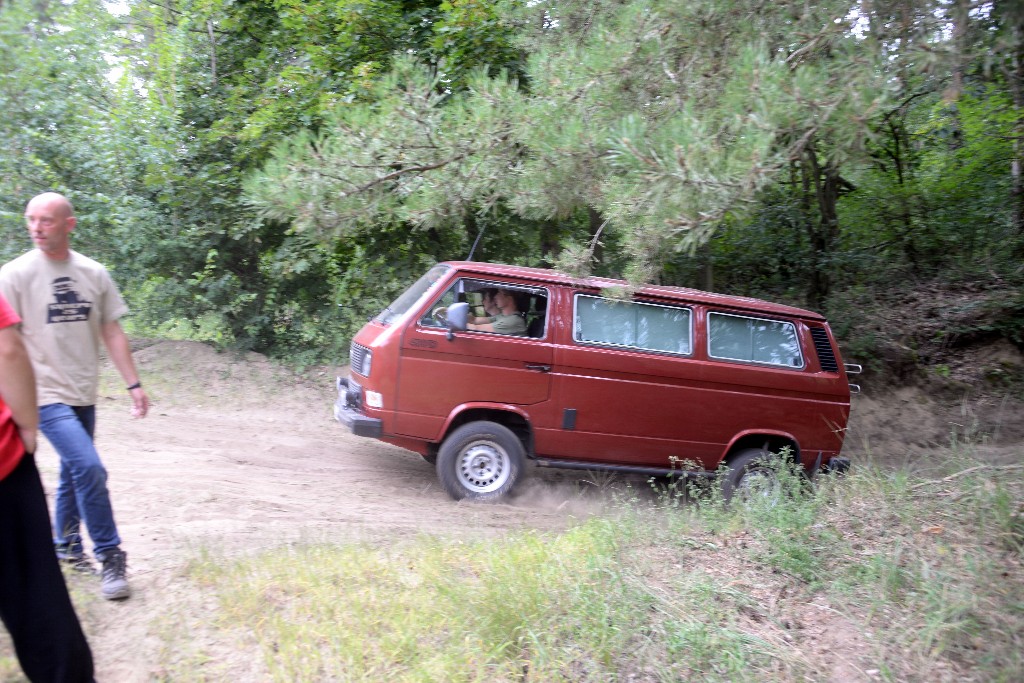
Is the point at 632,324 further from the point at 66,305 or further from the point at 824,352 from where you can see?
the point at 66,305

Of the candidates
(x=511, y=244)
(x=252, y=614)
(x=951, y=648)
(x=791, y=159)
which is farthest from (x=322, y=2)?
(x=951, y=648)

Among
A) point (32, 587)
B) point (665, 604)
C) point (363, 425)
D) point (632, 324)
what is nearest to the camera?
point (32, 587)

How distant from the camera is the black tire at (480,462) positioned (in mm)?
6906

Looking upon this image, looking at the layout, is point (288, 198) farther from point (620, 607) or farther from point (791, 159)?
point (620, 607)

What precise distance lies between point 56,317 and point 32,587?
160 cm

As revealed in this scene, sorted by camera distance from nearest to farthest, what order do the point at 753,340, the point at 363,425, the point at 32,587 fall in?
the point at 32,587, the point at 363,425, the point at 753,340

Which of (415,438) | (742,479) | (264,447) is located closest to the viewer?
(415,438)

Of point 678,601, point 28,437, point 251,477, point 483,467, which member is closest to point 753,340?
point 483,467

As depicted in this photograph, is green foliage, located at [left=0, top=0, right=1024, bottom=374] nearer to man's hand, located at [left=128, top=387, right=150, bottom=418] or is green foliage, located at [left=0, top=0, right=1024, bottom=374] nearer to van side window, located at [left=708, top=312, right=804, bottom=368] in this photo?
van side window, located at [left=708, top=312, right=804, bottom=368]

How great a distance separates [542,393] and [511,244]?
429 cm

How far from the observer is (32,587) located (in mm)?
2963

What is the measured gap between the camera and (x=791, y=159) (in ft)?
15.5

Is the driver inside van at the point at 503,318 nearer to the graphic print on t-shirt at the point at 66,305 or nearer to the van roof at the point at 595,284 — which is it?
the van roof at the point at 595,284

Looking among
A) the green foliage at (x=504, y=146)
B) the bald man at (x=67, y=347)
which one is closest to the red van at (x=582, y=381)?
the green foliage at (x=504, y=146)
